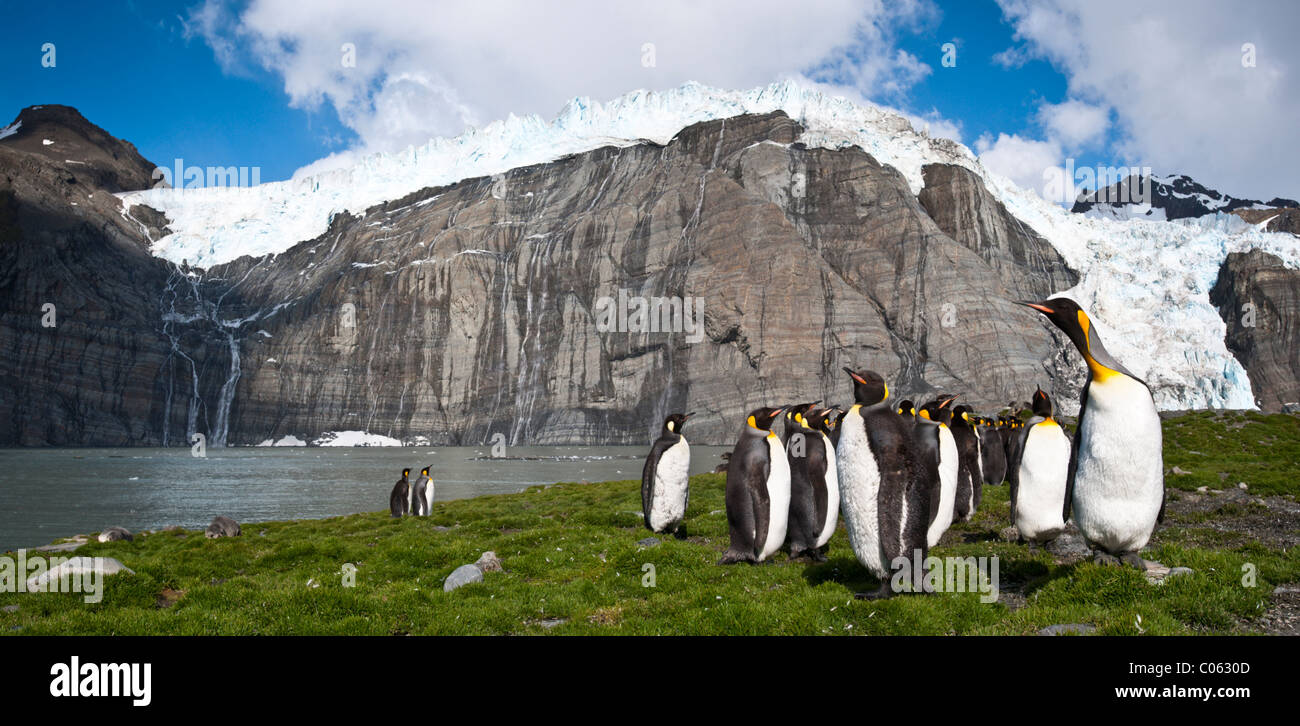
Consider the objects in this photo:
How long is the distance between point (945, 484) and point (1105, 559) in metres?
3.97

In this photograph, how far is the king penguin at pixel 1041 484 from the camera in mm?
11891

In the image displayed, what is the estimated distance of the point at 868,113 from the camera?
158 metres

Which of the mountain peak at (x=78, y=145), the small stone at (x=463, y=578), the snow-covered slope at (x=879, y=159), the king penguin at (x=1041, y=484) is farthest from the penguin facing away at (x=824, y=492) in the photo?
the mountain peak at (x=78, y=145)

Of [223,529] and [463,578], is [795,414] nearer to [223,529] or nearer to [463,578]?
[463,578]

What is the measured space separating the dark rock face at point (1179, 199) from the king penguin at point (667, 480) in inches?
7933

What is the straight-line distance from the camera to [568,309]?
13062cm

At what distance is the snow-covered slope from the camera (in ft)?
372

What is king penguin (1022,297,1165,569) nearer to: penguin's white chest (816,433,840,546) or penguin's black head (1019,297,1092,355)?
penguin's black head (1019,297,1092,355)

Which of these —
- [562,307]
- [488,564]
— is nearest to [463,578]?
[488,564]

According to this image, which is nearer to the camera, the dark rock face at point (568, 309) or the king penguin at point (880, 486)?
the king penguin at point (880, 486)

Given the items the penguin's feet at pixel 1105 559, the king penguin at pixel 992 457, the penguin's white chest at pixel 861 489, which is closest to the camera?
the penguin's feet at pixel 1105 559

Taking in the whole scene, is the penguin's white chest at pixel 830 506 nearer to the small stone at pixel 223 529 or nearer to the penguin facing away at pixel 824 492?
the penguin facing away at pixel 824 492
